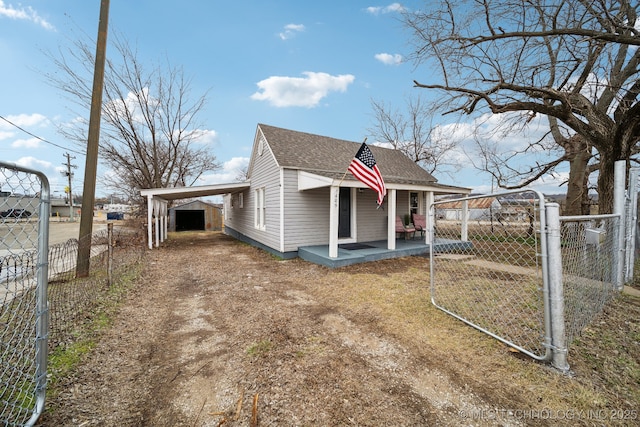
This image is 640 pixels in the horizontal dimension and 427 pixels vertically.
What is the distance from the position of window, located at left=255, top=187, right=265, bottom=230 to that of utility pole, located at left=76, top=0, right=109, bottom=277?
517 centimetres

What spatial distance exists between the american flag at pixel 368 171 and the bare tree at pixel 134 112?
12023 millimetres

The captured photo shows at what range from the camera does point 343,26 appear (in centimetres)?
860

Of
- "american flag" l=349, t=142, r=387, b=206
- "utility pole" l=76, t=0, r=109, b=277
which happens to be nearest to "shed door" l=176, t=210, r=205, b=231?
"utility pole" l=76, t=0, r=109, b=277

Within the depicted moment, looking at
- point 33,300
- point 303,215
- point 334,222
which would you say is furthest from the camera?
point 303,215

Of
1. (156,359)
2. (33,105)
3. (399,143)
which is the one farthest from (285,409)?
(399,143)

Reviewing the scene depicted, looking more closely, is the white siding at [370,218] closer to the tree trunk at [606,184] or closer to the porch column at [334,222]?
the porch column at [334,222]

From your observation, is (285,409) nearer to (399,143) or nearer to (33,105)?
(33,105)

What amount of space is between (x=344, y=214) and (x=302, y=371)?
7.14 m

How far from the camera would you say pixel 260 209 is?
409 inches

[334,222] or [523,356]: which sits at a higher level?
[334,222]

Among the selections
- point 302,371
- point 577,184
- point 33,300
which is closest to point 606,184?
point 577,184

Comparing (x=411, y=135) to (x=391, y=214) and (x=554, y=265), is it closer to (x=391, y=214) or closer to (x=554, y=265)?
(x=391, y=214)

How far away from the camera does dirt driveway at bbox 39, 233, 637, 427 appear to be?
75.7 inches

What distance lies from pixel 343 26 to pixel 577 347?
9.95m
